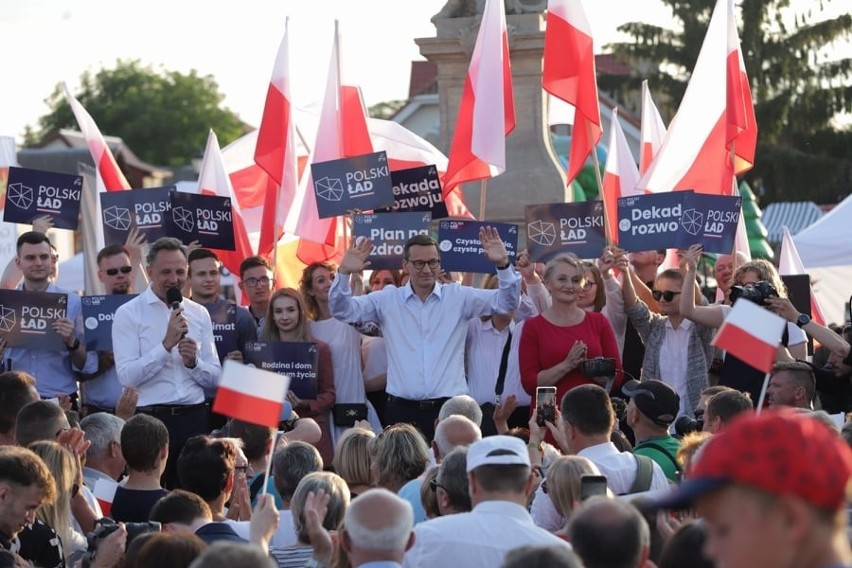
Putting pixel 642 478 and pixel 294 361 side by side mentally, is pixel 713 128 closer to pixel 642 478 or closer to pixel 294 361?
pixel 294 361

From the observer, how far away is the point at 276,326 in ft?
32.4

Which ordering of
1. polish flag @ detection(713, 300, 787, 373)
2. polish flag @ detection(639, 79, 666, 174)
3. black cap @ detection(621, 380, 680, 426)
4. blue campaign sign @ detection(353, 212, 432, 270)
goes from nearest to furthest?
polish flag @ detection(713, 300, 787, 373) < black cap @ detection(621, 380, 680, 426) < blue campaign sign @ detection(353, 212, 432, 270) < polish flag @ detection(639, 79, 666, 174)

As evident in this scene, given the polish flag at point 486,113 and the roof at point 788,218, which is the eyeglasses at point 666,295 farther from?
the roof at point 788,218

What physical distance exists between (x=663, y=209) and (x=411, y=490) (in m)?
4.50

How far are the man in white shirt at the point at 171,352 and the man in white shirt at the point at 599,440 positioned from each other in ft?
9.61

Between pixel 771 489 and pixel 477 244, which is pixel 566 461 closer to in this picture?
pixel 771 489

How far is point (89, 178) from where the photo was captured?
16.4 meters

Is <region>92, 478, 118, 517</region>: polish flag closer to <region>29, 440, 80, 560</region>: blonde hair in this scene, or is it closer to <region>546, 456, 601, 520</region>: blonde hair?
<region>29, 440, 80, 560</region>: blonde hair

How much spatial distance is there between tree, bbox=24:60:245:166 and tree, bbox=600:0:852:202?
2201 inches

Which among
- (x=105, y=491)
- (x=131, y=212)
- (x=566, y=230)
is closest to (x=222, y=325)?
(x=131, y=212)

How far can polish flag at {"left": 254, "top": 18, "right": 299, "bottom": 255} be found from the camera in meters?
12.8

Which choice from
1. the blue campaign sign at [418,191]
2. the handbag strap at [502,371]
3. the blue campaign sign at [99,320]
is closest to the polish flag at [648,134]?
the blue campaign sign at [418,191]

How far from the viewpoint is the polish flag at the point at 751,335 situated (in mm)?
5398

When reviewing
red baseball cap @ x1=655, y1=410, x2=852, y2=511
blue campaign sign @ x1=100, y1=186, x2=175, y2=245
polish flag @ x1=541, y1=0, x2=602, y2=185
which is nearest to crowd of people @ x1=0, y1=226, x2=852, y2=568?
red baseball cap @ x1=655, y1=410, x2=852, y2=511
